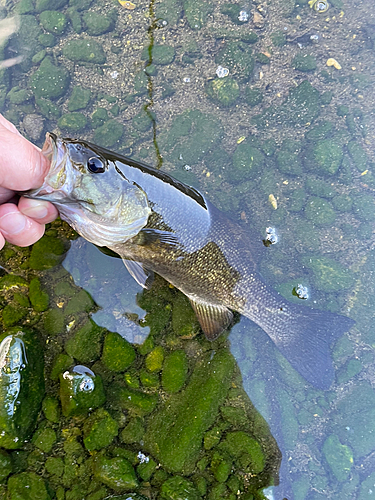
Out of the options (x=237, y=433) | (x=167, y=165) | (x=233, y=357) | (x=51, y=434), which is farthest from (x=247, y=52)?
(x=51, y=434)

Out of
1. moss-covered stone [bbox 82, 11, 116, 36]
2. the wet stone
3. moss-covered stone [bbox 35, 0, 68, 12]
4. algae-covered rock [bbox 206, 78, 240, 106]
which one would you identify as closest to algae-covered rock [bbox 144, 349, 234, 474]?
algae-covered rock [bbox 206, 78, 240, 106]

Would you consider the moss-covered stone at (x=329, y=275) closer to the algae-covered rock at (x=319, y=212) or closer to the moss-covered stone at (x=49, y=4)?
the algae-covered rock at (x=319, y=212)

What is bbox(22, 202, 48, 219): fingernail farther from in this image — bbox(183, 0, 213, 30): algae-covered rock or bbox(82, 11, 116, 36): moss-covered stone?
bbox(183, 0, 213, 30): algae-covered rock

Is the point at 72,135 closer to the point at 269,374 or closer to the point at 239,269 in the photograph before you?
the point at 239,269

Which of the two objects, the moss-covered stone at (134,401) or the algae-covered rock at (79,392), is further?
the moss-covered stone at (134,401)

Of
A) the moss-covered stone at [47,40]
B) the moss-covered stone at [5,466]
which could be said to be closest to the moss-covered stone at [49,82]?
the moss-covered stone at [47,40]
